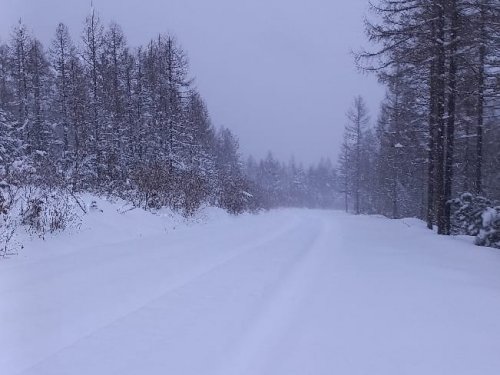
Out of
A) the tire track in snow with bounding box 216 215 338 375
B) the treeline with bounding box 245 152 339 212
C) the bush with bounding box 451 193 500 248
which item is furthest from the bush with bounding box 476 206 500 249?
the treeline with bounding box 245 152 339 212

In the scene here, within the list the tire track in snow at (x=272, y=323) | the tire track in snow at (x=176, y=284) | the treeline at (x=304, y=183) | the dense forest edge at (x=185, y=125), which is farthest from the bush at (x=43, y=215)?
the treeline at (x=304, y=183)

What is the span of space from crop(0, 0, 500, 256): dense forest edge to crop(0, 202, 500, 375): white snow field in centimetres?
240

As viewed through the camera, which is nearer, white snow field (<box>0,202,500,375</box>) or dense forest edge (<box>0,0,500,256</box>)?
white snow field (<box>0,202,500,375</box>)

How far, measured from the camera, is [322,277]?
7.14 metres

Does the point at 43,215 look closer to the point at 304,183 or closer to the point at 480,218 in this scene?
the point at 480,218

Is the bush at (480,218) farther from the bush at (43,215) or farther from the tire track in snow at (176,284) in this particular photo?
the bush at (43,215)

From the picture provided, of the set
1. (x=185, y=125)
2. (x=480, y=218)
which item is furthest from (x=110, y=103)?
(x=480, y=218)

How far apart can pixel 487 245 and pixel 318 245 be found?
440cm

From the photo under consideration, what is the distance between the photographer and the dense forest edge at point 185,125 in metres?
12.9

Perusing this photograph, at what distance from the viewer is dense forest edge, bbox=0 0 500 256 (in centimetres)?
1294

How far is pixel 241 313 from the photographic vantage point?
499 centimetres

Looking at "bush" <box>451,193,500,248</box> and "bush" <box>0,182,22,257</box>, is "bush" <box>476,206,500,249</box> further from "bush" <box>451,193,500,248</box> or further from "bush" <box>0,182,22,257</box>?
"bush" <box>0,182,22,257</box>

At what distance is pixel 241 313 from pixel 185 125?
93.9ft

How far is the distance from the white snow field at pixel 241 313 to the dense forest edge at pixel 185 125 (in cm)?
240
